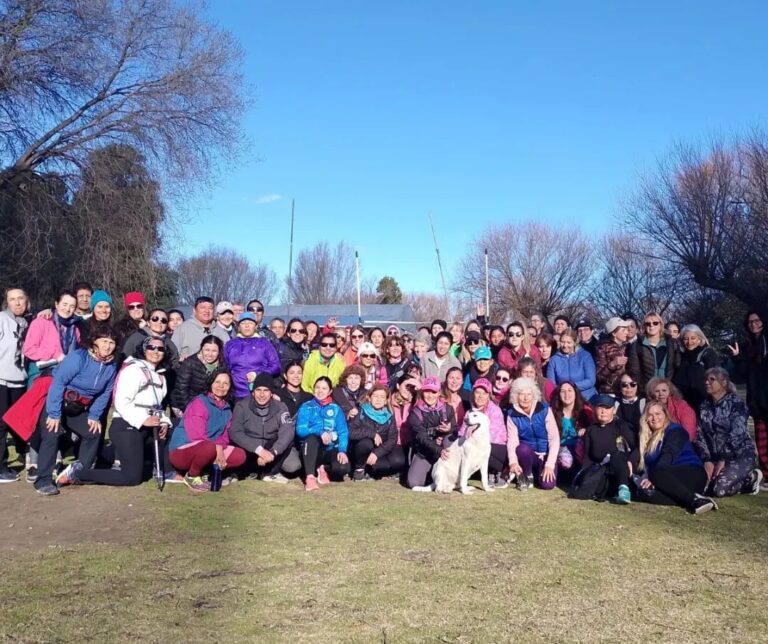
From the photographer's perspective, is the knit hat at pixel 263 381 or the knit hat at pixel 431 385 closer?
the knit hat at pixel 263 381

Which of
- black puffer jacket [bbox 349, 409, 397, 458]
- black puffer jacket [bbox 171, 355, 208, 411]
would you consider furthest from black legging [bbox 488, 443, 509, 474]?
black puffer jacket [bbox 171, 355, 208, 411]

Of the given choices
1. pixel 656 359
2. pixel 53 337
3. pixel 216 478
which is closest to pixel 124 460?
pixel 216 478

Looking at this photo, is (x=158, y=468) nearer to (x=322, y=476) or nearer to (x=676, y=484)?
(x=322, y=476)

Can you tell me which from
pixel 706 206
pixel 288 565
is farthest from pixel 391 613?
pixel 706 206

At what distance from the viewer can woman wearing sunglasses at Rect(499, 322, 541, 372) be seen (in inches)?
346

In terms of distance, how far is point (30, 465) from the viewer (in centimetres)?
765

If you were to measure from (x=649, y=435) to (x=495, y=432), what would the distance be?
5.17 ft

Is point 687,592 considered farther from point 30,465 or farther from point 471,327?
point 30,465

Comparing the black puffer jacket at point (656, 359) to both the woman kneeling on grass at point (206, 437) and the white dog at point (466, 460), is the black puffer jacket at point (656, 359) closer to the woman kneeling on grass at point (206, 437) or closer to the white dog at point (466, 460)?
the white dog at point (466, 460)

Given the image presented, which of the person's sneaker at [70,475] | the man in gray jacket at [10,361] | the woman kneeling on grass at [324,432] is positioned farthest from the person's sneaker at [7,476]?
the woman kneeling on grass at [324,432]

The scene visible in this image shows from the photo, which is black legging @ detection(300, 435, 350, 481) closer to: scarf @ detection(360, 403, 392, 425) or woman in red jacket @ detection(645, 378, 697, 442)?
scarf @ detection(360, 403, 392, 425)

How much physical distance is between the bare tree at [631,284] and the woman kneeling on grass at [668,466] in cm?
2139

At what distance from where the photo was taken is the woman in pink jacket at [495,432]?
7.54 metres

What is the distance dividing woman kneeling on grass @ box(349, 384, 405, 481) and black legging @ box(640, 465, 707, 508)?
2.67 metres
